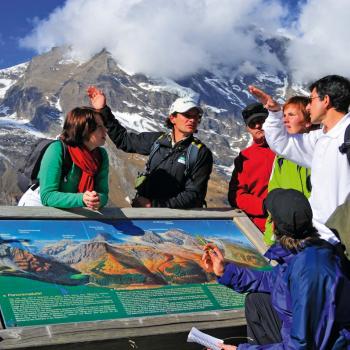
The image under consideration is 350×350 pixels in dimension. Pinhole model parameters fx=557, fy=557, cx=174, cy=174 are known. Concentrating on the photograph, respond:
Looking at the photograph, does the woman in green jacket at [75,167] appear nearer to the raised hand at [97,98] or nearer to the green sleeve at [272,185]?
the raised hand at [97,98]

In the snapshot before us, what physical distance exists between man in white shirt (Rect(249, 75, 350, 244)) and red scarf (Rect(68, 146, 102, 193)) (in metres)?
2.24

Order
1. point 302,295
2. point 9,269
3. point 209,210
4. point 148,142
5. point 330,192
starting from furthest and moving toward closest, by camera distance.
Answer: point 148,142, point 209,210, point 330,192, point 9,269, point 302,295

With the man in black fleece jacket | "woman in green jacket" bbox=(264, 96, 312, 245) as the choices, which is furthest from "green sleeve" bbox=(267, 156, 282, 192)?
the man in black fleece jacket

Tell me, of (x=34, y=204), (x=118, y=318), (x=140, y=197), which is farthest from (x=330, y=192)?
(x=34, y=204)

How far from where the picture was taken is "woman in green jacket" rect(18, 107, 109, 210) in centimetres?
681

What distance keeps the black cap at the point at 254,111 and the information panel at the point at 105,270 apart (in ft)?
7.86

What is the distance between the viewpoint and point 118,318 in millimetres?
5395

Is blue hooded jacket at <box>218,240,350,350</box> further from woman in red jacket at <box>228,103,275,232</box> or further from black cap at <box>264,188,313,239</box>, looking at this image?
woman in red jacket at <box>228,103,275,232</box>

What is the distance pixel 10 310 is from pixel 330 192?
3534 mm

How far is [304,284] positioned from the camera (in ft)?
13.6

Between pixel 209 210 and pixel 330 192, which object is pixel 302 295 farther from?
pixel 209 210

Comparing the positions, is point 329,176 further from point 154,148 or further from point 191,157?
point 154,148

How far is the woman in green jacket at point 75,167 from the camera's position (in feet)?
22.4

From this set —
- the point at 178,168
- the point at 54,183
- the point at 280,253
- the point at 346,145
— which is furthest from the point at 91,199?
the point at 346,145
